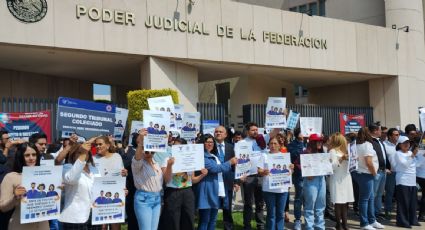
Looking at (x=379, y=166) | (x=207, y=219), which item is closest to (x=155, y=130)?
(x=207, y=219)

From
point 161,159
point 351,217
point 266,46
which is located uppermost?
point 266,46

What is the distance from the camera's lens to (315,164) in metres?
8.27

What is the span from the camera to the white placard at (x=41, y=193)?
4.92m

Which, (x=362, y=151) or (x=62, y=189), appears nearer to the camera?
(x=62, y=189)

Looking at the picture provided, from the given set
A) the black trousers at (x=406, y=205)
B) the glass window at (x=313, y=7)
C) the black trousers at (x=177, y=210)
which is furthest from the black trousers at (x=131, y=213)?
the glass window at (x=313, y=7)

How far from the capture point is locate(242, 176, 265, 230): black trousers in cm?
873

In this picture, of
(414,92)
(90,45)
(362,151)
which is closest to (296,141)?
(362,151)

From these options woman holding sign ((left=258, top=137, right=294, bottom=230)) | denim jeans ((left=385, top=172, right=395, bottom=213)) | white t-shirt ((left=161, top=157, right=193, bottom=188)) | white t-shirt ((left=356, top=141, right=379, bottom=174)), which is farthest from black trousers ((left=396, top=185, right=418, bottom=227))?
white t-shirt ((left=161, top=157, right=193, bottom=188))

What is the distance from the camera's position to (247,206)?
28.6 ft

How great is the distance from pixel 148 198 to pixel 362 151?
490 cm

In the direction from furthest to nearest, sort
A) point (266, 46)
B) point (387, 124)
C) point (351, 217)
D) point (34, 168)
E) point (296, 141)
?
point (387, 124)
point (266, 46)
point (351, 217)
point (296, 141)
point (34, 168)

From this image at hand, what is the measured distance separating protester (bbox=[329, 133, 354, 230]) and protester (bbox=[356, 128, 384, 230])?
548mm

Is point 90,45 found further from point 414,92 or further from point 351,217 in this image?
point 414,92

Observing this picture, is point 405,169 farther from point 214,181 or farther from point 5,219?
point 5,219
